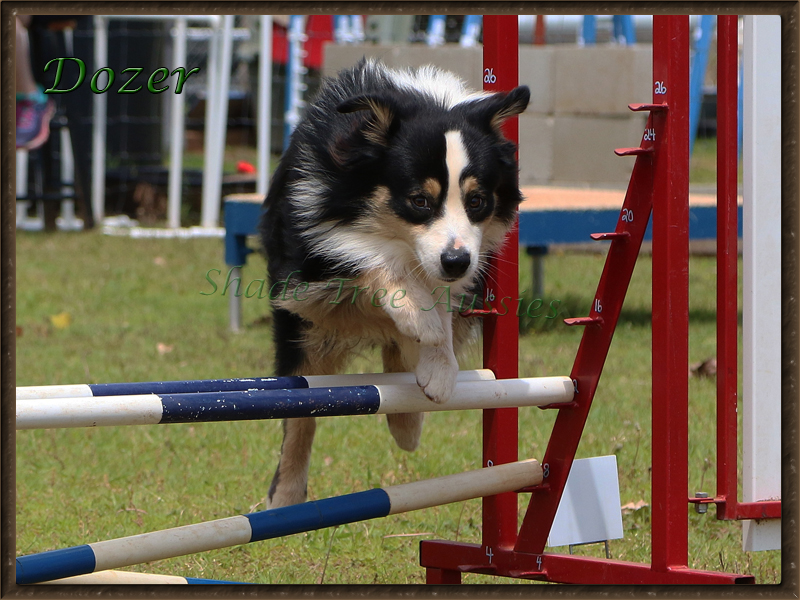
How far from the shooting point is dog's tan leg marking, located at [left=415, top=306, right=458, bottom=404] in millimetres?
2213

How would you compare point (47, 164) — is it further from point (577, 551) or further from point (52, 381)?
point (577, 551)

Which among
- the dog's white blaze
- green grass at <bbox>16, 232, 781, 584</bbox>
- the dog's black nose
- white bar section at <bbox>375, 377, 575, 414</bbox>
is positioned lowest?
green grass at <bbox>16, 232, 781, 584</bbox>

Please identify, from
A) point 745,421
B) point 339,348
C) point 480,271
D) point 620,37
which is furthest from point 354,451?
point 620,37

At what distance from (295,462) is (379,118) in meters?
1.27

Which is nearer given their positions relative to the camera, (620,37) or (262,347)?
(262,347)

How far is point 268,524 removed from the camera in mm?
2014

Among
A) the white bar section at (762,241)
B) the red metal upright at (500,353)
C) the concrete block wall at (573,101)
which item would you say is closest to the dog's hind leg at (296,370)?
the red metal upright at (500,353)

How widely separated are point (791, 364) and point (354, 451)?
203cm

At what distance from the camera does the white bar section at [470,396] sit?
7.04 ft

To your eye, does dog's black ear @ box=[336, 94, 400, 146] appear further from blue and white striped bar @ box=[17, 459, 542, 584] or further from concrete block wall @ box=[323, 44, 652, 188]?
concrete block wall @ box=[323, 44, 652, 188]

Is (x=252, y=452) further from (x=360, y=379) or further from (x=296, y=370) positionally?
(x=360, y=379)

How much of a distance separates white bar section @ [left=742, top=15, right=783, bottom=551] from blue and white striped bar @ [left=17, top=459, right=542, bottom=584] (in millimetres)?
635

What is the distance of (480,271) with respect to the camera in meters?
2.71

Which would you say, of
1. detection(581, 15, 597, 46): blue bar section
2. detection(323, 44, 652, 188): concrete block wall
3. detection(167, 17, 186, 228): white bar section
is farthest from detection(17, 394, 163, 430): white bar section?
detection(581, 15, 597, 46): blue bar section
